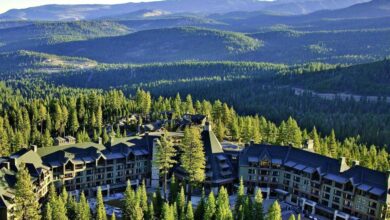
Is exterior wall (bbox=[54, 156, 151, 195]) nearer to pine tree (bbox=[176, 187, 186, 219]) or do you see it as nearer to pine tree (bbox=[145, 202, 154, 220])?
pine tree (bbox=[145, 202, 154, 220])

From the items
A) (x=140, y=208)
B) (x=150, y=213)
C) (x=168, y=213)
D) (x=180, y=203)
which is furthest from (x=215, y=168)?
(x=168, y=213)

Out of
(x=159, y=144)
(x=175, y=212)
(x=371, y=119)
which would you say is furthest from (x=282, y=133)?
(x=371, y=119)

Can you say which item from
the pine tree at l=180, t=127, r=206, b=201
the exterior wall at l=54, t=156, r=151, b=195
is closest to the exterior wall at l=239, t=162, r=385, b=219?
the pine tree at l=180, t=127, r=206, b=201

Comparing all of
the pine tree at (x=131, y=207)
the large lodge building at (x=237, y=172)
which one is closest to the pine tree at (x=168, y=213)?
the pine tree at (x=131, y=207)

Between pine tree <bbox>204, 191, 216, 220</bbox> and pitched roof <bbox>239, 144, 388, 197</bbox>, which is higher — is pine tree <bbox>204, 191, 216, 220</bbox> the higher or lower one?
the lower one

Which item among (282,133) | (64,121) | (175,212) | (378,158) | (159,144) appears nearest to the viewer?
(175,212)

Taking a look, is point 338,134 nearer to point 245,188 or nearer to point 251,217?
point 245,188

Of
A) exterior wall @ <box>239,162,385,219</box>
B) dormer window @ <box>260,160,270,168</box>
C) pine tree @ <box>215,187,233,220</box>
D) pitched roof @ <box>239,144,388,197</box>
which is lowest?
exterior wall @ <box>239,162,385,219</box>
